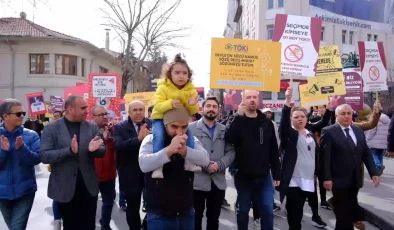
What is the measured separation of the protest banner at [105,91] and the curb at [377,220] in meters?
5.34

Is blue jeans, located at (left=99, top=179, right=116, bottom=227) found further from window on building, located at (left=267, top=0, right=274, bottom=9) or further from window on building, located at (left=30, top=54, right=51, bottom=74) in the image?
window on building, located at (left=267, top=0, right=274, bottom=9)

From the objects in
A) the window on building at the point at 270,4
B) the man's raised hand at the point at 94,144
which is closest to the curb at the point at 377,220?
the man's raised hand at the point at 94,144

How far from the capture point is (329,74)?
9312 millimetres

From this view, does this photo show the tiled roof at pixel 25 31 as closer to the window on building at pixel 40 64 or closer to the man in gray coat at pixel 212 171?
the window on building at pixel 40 64

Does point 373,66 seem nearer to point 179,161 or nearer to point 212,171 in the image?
point 212,171

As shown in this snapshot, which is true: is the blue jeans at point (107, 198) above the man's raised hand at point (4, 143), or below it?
below

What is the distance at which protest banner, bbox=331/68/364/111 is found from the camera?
986 centimetres

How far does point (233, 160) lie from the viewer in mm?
5754

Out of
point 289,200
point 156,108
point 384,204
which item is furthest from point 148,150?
point 384,204

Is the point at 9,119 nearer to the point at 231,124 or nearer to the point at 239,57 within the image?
the point at 231,124

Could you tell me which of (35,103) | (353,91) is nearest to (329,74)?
(353,91)

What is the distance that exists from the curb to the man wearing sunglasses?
206 inches

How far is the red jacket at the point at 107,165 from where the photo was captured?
6.61 m

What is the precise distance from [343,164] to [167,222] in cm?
320
